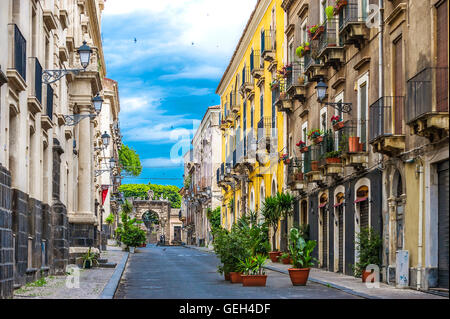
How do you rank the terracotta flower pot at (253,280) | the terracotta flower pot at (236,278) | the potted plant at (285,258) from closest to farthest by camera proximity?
1. the terracotta flower pot at (253,280)
2. the terracotta flower pot at (236,278)
3. the potted plant at (285,258)

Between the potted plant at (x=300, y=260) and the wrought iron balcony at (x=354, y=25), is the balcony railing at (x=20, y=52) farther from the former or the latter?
the wrought iron balcony at (x=354, y=25)

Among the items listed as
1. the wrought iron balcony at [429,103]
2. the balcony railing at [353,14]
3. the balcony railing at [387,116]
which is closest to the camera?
the wrought iron balcony at [429,103]

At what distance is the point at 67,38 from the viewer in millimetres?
28750

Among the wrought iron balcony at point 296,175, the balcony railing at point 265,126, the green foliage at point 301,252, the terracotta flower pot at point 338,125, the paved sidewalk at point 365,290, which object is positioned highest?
the balcony railing at point 265,126

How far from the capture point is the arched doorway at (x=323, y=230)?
29.5m

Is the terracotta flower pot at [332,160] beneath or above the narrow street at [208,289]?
above

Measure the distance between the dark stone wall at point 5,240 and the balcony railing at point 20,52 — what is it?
9.88ft

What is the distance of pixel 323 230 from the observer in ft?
98.6

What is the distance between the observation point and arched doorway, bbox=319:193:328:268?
29.5 metres

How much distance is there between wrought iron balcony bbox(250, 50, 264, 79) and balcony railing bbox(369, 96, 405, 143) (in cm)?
2350

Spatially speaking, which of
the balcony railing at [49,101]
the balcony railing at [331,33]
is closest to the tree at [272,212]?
the balcony railing at [331,33]

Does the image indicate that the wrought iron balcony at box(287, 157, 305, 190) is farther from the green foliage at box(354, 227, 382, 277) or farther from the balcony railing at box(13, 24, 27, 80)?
the balcony railing at box(13, 24, 27, 80)

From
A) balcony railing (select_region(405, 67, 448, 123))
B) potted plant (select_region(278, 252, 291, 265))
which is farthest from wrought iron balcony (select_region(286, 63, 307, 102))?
balcony railing (select_region(405, 67, 448, 123))
